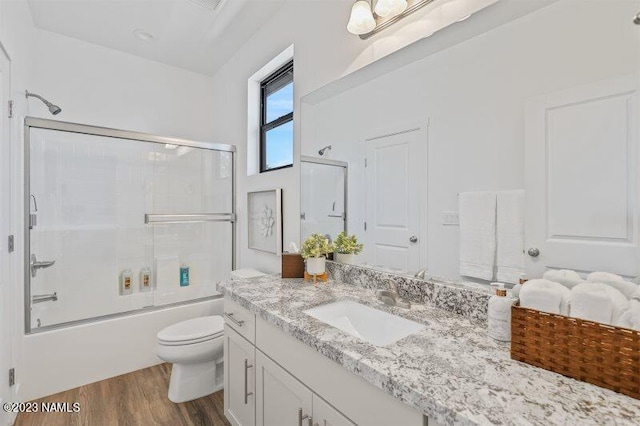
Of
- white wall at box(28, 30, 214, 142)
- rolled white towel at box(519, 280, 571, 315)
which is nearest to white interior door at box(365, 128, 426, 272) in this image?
rolled white towel at box(519, 280, 571, 315)

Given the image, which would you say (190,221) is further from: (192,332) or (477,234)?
(477,234)

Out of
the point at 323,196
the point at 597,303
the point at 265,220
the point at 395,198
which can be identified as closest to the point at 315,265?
the point at 323,196

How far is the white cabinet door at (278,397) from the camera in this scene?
1.07 m

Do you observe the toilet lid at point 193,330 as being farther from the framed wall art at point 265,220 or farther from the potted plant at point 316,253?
the potted plant at point 316,253

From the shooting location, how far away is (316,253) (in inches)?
67.3

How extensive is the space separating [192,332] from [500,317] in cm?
199

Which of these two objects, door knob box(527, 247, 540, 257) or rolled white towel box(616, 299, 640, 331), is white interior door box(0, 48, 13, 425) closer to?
door knob box(527, 247, 540, 257)

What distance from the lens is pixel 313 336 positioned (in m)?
0.99

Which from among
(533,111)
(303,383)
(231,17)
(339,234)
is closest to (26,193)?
(231,17)

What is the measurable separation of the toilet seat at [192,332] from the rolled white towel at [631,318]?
1.99m

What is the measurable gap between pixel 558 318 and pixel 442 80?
0.95 metres

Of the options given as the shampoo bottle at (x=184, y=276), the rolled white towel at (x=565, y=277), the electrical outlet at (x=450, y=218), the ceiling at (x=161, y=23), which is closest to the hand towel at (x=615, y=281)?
the rolled white towel at (x=565, y=277)

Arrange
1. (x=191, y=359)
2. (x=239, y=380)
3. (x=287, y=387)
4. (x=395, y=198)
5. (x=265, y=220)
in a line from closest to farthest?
(x=287, y=387) → (x=395, y=198) → (x=239, y=380) → (x=191, y=359) → (x=265, y=220)

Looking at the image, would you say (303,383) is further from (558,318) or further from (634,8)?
(634,8)
